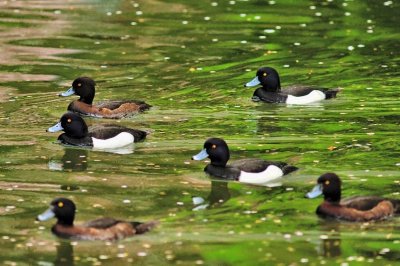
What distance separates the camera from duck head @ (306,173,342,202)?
16078 millimetres

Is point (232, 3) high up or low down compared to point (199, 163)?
up

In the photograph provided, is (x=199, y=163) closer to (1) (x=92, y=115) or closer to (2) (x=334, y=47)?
(1) (x=92, y=115)

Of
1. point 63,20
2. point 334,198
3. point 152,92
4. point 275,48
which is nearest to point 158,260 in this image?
point 334,198

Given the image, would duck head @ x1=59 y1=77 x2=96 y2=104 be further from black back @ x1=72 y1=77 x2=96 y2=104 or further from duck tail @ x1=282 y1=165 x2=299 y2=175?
duck tail @ x1=282 y1=165 x2=299 y2=175

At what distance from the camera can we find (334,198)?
1611 cm

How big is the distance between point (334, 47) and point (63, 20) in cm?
685

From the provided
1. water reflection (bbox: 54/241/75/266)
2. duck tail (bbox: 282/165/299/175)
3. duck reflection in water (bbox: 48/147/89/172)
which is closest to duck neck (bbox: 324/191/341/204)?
duck tail (bbox: 282/165/299/175)

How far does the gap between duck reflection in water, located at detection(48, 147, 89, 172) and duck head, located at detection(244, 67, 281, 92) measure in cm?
487

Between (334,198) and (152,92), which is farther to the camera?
(152,92)

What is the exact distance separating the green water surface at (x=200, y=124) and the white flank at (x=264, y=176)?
0.45 ft

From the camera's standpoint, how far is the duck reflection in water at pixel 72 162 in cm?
1908

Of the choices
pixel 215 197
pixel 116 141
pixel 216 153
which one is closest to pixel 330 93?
pixel 116 141

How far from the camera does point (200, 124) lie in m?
21.9

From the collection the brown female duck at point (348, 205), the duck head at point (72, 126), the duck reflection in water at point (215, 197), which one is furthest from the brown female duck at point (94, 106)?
the brown female duck at point (348, 205)
